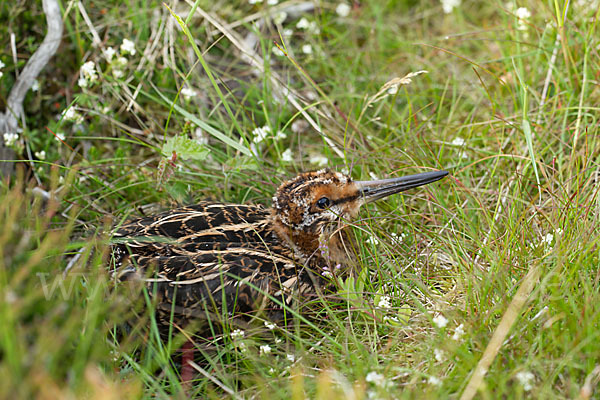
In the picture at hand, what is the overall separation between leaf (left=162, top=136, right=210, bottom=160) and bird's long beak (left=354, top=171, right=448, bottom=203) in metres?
1.07

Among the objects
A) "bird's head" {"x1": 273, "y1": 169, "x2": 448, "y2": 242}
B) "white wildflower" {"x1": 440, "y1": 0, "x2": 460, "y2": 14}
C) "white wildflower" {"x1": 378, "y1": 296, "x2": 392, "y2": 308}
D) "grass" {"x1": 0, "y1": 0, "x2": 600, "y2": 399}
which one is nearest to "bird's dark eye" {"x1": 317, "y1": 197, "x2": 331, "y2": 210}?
"bird's head" {"x1": 273, "y1": 169, "x2": 448, "y2": 242}

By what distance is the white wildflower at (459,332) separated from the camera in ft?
9.49

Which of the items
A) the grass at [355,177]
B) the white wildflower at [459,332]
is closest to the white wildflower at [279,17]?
the grass at [355,177]

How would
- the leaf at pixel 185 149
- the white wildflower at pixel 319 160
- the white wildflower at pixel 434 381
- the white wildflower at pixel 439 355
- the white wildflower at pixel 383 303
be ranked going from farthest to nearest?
the white wildflower at pixel 319 160, the leaf at pixel 185 149, the white wildflower at pixel 383 303, the white wildflower at pixel 439 355, the white wildflower at pixel 434 381

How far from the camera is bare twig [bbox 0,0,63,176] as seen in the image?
4848 millimetres

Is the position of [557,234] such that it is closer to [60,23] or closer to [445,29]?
[445,29]

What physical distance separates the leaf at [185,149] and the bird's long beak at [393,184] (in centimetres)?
107

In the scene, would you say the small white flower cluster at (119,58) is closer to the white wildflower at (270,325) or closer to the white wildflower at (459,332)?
the white wildflower at (270,325)

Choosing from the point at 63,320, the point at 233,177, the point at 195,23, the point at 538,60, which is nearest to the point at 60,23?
the point at 195,23

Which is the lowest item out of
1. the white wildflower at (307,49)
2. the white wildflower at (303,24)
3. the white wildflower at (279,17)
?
the white wildflower at (307,49)

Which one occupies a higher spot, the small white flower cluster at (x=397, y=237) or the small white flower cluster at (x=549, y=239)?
the small white flower cluster at (x=549, y=239)

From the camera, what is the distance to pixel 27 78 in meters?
4.99

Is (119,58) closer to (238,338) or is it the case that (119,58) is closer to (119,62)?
(119,62)

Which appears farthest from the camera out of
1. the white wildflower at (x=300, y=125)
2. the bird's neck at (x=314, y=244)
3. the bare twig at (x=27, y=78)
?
the white wildflower at (x=300, y=125)
